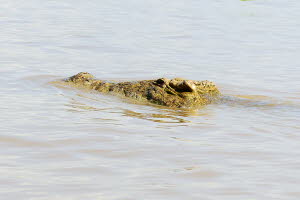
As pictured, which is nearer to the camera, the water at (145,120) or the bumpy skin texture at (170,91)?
the water at (145,120)

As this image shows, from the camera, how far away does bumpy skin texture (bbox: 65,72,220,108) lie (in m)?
7.78

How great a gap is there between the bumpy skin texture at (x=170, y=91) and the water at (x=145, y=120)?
8.9 inches

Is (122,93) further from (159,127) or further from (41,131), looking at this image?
(41,131)

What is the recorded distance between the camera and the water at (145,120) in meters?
4.52

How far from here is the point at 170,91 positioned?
790cm

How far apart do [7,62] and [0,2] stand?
10796 millimetres

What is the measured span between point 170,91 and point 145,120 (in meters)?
1.19

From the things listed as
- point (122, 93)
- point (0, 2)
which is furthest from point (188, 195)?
point (0, 2)

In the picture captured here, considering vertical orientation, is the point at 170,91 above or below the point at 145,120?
above

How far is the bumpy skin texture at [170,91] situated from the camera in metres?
7.78

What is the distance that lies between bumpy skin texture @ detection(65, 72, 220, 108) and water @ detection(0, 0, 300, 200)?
0.74 ft

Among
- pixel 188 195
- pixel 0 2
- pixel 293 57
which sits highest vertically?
pixel 0 2

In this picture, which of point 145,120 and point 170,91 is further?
point 170,91

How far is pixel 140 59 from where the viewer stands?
40.7ft
